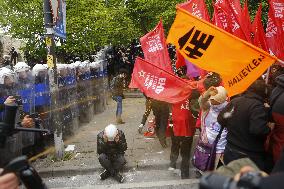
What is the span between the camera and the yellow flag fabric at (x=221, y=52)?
5.05 meters

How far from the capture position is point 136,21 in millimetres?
27250

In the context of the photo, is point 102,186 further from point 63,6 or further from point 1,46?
point 1,46

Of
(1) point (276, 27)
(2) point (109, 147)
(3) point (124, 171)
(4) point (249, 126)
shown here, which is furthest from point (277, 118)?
(1) point (276, 27)

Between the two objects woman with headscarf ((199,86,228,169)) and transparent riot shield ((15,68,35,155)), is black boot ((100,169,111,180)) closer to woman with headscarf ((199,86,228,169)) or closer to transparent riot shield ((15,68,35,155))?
transparent riot shield ((15,68,35,155))

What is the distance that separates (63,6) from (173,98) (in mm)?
3667

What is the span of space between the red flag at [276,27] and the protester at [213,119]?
9.65ft

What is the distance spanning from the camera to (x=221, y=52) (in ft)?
17.4

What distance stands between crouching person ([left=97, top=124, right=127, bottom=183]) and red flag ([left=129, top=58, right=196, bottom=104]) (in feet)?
3.80

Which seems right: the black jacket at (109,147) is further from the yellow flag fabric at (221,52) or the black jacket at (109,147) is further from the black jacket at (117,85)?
the black jacket at (117,85)

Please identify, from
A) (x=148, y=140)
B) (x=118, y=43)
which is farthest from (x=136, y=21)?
(x=148, y=140)

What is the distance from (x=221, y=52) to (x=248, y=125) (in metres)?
1.08

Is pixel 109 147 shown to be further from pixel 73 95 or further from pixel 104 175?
pixel 73 95

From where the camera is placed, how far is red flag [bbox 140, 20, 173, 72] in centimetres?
845

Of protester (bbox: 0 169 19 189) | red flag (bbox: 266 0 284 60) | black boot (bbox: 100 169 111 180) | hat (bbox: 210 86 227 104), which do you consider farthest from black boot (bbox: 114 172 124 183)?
protester (bbox: 0 169 19 189)
